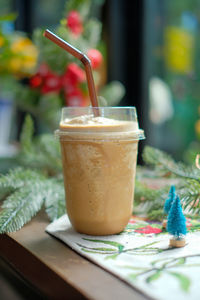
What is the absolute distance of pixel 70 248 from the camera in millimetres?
468

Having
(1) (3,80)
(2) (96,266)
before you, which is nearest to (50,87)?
(1) (3,80)

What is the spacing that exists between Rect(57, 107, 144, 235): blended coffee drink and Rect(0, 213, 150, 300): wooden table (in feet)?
0.20

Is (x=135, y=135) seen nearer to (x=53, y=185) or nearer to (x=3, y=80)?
(x=53, y=185)

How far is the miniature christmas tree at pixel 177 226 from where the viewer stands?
463mm

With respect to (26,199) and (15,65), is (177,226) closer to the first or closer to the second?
(26,199)

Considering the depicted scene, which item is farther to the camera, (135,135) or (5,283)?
(5,283)

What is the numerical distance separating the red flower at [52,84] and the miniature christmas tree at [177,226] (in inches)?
24.1

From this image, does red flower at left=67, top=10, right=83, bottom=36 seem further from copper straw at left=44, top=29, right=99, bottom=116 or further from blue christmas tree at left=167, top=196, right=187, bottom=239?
blue christmas tree at left=167, top=196, right=187, bottom=239

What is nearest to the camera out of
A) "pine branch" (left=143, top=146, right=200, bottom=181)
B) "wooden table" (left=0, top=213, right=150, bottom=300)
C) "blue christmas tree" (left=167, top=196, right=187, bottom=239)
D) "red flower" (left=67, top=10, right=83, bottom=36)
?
"wooden table" (left=0, top=213, right=150, bottom=300)

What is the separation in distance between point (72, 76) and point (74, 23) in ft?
0.44

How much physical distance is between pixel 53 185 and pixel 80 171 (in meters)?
0.17

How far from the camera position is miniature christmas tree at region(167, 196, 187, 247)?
463 millimetres

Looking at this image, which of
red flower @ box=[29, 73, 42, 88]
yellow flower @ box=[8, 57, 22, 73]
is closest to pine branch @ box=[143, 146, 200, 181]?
red flower @ box=[29, 73, 42, 88]

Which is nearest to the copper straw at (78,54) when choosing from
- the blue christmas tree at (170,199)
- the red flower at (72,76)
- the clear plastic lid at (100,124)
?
the clear plastic lid at (100,124)
